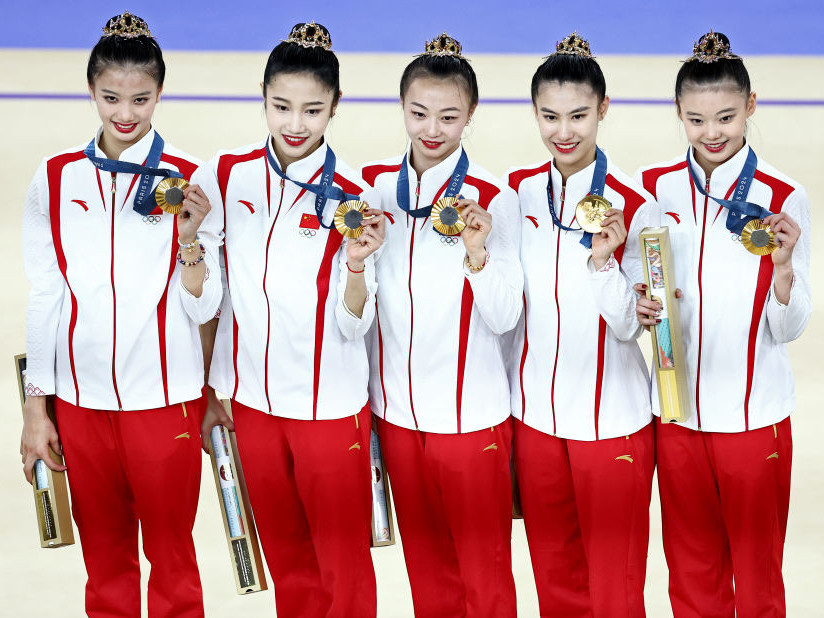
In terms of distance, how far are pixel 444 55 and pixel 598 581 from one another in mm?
1587

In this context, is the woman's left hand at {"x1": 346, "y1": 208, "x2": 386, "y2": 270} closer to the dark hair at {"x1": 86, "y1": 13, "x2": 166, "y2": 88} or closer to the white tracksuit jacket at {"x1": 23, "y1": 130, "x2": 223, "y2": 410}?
the white tracksuit jacket at {"x1": 23, "y1": 130, "x2": 223, "y2": 410}

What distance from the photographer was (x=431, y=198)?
3.60 metres

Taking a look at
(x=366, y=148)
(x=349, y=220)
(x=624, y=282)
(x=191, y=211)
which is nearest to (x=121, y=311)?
(x=191, y=211)

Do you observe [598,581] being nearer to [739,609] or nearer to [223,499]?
[739,609]

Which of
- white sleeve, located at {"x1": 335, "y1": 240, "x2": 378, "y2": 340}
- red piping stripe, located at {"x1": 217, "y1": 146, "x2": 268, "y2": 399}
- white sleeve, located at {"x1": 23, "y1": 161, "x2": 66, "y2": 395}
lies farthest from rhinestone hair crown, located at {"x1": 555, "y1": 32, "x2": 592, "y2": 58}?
white sleeve, located at {"x1": 23, "y1": 161, "x2": 66, "y2": 395}

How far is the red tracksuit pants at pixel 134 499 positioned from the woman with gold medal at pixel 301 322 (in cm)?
19

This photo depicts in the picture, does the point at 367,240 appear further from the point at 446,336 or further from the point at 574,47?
the point at 574,47

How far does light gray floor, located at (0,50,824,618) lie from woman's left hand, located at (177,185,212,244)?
1.62 m

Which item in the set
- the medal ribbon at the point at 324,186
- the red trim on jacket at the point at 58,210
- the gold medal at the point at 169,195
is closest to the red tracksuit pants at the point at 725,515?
the medal ribbon at the point at 324,186

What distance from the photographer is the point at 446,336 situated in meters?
3.58

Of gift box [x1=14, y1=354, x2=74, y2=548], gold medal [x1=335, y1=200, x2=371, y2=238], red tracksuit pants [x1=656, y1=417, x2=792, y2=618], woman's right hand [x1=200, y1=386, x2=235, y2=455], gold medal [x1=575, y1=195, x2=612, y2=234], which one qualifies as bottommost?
red tracksuit pants [x1=656, y1=417, x2=792, y2=618]

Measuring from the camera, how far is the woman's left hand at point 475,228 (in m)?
3.37

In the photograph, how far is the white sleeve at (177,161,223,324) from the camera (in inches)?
139

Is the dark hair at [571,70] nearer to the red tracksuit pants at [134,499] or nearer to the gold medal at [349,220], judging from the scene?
the gold medal at [349,220]
